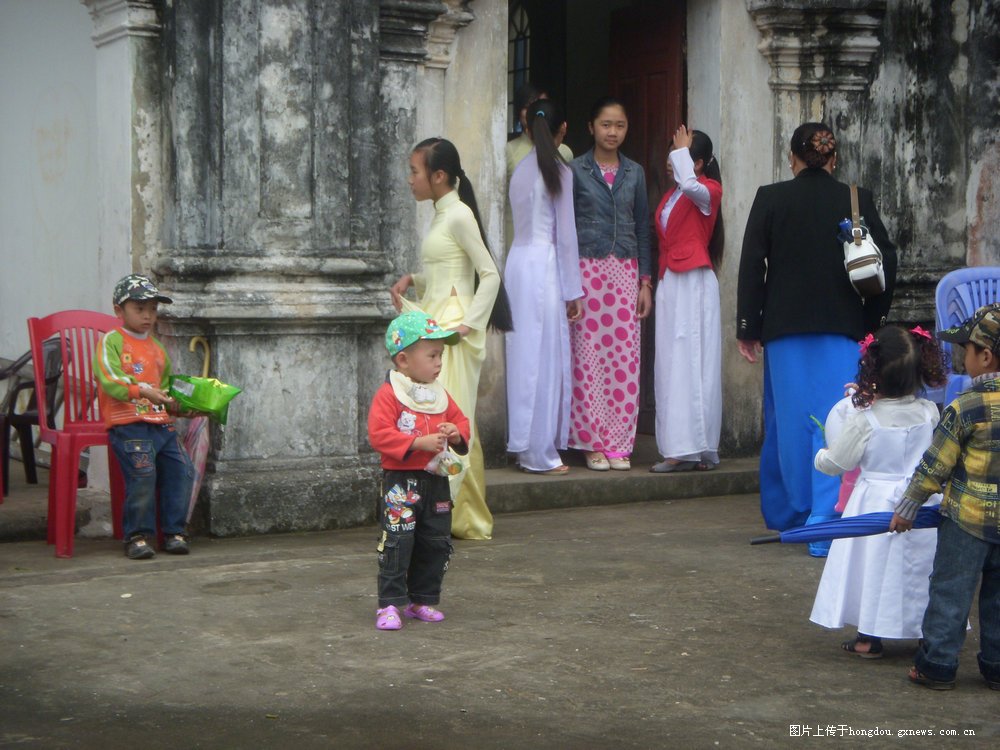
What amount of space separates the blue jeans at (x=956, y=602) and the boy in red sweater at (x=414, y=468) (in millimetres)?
1655

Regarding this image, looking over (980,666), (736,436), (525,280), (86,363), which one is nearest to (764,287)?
(525,280)

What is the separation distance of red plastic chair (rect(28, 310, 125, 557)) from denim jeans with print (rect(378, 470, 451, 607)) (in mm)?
1919

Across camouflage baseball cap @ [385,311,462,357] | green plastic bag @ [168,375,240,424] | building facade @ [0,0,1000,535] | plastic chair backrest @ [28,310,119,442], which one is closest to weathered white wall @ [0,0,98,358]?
building facade @ [0,0,1000,535]

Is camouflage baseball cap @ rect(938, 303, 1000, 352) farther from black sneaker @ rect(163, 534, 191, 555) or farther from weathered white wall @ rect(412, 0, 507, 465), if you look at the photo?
weathered white wall @ rect(412, 0, 507, 465)

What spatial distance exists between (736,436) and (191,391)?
3558mm

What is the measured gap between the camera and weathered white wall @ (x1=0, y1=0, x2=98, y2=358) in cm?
845

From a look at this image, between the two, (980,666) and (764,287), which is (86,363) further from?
(980,666)

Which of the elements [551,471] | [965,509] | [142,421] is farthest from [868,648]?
[551,471]

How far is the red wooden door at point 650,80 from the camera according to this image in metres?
9.24

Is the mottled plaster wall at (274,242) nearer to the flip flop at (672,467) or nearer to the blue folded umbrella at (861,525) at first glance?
the flip flop at (672,467)

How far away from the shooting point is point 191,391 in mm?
6715

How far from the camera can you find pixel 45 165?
29.4 ft

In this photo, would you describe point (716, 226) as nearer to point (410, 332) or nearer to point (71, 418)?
point (410, 332)

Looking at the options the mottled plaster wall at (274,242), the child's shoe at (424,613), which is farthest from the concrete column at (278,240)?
the child's shoe at (424,613)
